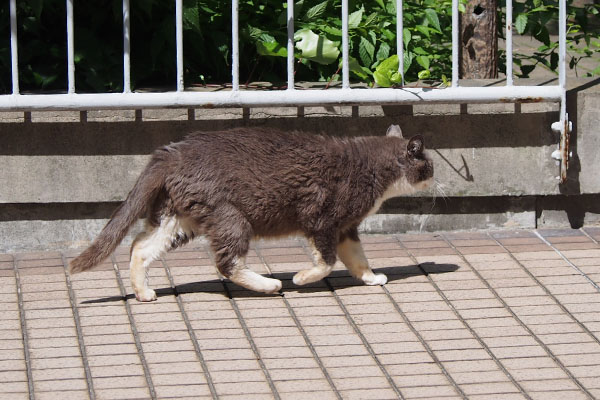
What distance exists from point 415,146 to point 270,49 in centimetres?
142

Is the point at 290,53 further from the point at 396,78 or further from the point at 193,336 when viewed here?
the point at 193,336

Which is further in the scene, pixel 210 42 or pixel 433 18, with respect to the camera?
pixel 433 18

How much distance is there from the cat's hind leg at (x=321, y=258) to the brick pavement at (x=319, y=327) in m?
0.11

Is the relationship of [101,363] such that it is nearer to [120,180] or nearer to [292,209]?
[292,209]

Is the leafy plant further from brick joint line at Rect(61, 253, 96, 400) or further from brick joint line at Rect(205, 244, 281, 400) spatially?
brick joint line at Rect(61, 253, 96, 400)

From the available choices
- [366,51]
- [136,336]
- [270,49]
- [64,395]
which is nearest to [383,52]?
[366,51]

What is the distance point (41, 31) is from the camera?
670cm

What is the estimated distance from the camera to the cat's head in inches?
221

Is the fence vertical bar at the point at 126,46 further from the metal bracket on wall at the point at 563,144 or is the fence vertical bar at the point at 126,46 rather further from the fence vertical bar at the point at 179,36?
the metal bracket on wall at the point at 563,144

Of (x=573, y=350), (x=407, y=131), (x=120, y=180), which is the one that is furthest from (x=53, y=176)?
(x=573, y=350)

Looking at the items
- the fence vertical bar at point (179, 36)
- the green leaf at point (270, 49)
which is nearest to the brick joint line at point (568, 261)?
the green leaf at point (270, 49)

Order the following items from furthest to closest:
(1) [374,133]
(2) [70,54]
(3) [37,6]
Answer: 1. (1) [374,133]
2. (3) [37,6]
3. (2) [70,54]

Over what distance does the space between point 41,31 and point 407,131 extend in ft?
8.33

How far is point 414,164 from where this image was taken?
5.66m
